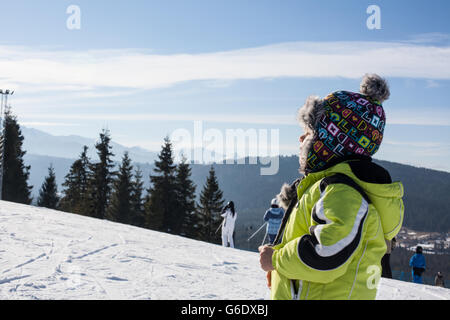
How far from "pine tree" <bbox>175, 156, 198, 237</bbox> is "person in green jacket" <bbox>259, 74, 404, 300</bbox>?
108 feet

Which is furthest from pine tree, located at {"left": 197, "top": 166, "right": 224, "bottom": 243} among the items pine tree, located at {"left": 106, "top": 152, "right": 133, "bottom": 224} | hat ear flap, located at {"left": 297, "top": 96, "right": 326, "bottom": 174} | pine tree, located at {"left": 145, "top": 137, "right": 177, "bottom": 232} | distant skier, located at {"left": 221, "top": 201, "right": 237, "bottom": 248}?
hat ear flap, located at {"left": 297, "top": 96, "right": 326, "bottom": 174}

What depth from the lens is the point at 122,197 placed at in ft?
119

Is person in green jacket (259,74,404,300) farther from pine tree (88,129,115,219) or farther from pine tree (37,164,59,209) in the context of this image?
pine tree (37,164,59,209)

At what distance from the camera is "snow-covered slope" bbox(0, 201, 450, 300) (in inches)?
186

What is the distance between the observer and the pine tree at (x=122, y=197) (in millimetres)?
35838

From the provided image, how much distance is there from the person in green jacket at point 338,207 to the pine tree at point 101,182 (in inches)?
1383

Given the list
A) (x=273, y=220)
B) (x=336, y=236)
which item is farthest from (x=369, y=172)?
(x=273, y=220)

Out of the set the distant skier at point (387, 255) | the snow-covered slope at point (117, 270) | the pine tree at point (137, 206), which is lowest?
the pine tree at point (137, 206)

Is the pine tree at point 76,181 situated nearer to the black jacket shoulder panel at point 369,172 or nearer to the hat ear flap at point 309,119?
the hat ear flap at point 309,119

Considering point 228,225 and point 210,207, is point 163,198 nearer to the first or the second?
point 210,207

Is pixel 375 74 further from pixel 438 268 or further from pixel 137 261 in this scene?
pixel 438 268

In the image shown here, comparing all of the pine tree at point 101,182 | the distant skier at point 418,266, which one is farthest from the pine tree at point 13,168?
the distant skier at point 418,266

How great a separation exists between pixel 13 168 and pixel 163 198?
53.2ft
